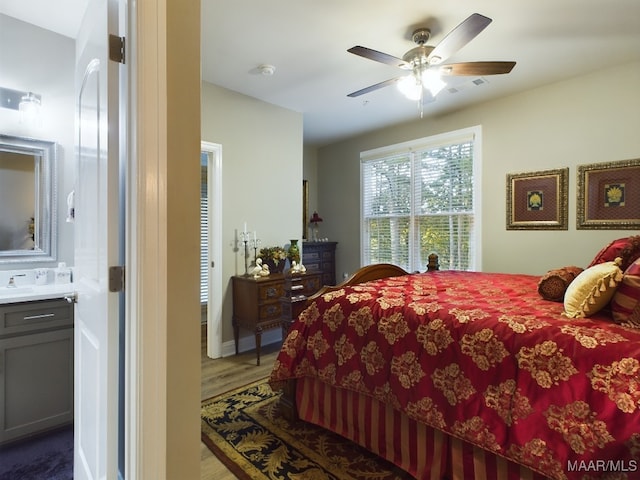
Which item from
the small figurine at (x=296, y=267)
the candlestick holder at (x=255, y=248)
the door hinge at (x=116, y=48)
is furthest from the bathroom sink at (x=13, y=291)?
the small figurine at (x=296, y=267)

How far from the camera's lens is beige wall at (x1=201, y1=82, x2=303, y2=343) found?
133 inches

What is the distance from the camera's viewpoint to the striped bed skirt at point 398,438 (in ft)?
4.58

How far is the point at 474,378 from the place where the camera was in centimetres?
141

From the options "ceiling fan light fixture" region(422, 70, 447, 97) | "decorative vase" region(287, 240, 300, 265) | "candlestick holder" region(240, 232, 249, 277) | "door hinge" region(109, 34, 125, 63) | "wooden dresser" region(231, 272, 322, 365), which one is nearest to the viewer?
"door hinge" region(109, 34, 125, 63)

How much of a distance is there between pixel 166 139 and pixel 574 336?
1601 mm

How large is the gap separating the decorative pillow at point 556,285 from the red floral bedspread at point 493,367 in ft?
0.22

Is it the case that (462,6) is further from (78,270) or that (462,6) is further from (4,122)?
(4,122)

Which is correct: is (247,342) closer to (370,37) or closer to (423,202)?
(423,202)

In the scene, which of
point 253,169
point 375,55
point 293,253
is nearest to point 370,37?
point 375,55

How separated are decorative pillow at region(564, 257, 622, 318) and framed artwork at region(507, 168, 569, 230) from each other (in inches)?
80.4

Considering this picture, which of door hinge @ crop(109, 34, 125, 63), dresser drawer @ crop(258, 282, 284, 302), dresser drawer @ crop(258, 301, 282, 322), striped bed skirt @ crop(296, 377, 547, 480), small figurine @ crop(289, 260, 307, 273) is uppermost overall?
door hinge @ crop(109, 34, 125, 63)

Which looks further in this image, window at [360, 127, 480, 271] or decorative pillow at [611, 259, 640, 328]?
window at [360, 127, 480, 271]

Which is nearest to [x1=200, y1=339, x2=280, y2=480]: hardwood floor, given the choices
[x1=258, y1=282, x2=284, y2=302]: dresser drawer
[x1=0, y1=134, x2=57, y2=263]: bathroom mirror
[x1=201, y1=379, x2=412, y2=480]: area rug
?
[x1=201, y1=379, x2=412, y2=480]: area rug

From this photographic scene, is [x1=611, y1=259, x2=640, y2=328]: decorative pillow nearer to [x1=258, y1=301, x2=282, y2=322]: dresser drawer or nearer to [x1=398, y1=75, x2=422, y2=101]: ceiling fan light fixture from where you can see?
[x1=398, y1=75, x2=422, y2=101]: ceiling fan light fixture
